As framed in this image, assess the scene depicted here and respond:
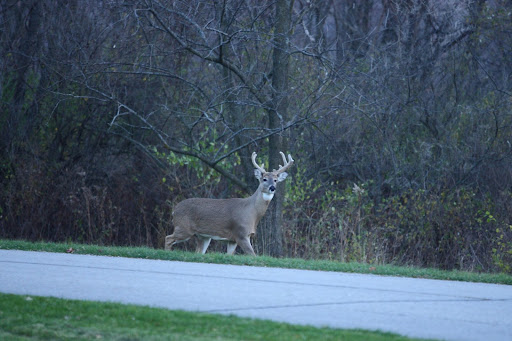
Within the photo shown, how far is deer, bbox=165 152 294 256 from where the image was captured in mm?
17125

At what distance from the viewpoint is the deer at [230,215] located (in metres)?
17.1

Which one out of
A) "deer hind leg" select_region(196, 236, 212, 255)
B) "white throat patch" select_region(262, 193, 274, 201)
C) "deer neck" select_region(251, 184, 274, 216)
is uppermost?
"white throat patch" select_region(262, 193, 274, 201)

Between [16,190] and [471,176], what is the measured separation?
39.4ft

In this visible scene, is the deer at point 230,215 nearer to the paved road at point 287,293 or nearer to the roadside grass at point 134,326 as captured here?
the paved road at point 287,293

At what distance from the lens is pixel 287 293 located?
29.7 feet

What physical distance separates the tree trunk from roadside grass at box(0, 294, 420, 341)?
33.0 ft

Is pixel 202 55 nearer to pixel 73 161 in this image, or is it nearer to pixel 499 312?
pixel 73 161

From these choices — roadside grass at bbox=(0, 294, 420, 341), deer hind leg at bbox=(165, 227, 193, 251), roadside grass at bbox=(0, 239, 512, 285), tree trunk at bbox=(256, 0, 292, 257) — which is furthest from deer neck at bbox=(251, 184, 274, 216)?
roadside grass at bbox=(0, 294, 420, 341)

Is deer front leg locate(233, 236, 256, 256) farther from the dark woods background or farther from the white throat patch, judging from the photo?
the white throat patch

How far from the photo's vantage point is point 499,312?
820cm

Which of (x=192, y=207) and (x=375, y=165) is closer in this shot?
(x=192, y=207)

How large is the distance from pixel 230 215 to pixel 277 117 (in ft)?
7.93

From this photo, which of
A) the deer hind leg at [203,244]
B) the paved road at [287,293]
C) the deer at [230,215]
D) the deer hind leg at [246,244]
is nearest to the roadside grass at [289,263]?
the paved road at [287,293]

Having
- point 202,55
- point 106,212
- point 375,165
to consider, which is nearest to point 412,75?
point 375,165
